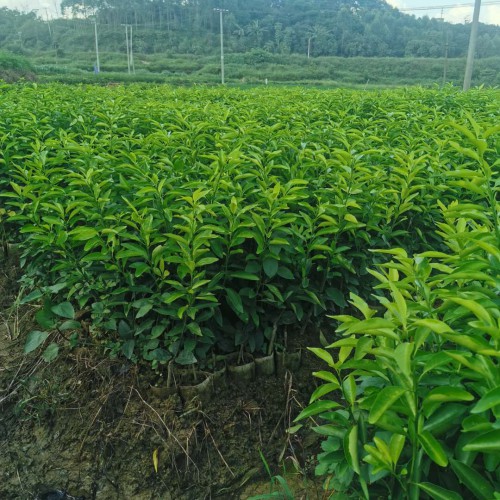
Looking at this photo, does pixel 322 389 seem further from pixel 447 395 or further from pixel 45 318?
pixel 45 318

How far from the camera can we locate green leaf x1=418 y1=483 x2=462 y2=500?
116cm

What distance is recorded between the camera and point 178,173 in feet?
9.30

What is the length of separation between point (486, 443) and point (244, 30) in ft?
266

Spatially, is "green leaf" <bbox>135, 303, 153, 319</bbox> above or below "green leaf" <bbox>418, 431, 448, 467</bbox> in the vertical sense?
below

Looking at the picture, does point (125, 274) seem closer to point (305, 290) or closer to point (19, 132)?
point (305, 290)

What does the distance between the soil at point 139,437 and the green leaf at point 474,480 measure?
4.01 ft

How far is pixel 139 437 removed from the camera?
7.86ft

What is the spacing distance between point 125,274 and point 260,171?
0.92 m

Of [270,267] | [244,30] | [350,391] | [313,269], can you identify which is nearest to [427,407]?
[350,391]

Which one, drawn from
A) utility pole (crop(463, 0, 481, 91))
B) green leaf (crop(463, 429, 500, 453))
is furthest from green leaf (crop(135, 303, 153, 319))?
utility pole (crop(463, 0, 481, 91))

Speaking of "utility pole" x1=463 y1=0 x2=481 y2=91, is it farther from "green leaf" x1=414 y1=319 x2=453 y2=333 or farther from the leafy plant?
"green leaf" x1=414 y1=319 x2=453 y2=333

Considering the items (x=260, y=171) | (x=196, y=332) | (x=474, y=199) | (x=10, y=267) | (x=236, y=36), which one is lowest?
(x=10, y=267)

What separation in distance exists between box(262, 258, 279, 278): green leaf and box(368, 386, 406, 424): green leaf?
4.00ft

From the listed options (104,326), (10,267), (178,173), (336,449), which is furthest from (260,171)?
(10,267)
